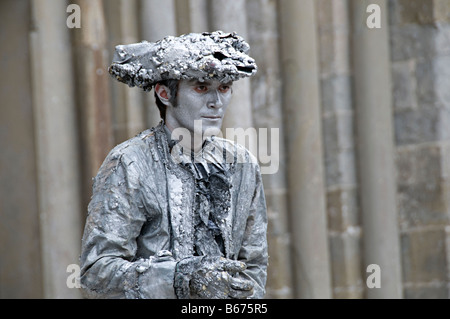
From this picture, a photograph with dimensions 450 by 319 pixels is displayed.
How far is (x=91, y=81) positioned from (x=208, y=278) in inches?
115

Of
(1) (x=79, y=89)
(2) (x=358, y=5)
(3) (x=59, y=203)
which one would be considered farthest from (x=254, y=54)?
(3) (x=59, y=203)

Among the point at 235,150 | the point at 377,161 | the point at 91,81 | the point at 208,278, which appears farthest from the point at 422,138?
the point at 208,278

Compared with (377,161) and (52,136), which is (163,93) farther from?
(377,161)

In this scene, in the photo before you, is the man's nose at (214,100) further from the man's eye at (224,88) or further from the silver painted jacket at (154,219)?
the silver painted jacket at (154,219)

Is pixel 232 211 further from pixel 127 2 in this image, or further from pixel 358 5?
pixel 358 5

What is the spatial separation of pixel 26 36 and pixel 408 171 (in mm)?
2661

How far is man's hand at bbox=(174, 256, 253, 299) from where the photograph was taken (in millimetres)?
2877

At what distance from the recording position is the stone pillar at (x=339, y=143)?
6051 millimetres

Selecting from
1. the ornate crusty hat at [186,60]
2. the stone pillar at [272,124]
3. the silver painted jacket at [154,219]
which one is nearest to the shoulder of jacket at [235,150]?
the silver painted jacket at [154,219]

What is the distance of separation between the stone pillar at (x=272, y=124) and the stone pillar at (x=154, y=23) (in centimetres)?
55

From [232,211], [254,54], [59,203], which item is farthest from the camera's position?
[254,54]

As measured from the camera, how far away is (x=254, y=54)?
19.4 ft

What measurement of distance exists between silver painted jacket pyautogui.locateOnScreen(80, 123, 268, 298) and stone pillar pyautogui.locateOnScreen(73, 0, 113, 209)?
242 centimetres

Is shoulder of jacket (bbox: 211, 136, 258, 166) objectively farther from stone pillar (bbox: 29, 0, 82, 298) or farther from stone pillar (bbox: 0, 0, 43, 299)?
stone pillar (bbox: 0, 0, 43, 299)
